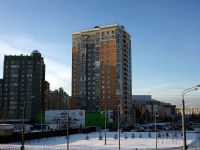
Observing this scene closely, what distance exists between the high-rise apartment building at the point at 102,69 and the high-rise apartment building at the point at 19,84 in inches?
714

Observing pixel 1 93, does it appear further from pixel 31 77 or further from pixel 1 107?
pixel 31 77

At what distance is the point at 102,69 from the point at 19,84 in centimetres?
3823

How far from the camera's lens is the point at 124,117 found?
364ft

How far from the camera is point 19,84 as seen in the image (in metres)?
116

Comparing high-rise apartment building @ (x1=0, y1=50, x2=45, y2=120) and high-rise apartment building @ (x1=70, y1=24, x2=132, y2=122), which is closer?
high-rise apartment building @ (x1=70, y1=24, x2=132, y2=122)

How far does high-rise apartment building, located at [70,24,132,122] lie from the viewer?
112 m

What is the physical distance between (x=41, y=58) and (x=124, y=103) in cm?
4465

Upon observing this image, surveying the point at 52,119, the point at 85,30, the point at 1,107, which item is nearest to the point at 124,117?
the point at 52,119

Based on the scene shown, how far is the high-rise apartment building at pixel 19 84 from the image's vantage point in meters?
115

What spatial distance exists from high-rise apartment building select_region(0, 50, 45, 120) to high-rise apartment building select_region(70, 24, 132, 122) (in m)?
18.1

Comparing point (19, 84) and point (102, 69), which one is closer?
point (102, 69)

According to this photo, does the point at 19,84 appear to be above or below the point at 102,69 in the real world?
below

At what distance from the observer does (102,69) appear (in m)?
115

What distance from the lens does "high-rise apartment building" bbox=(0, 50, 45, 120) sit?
4532 inches
